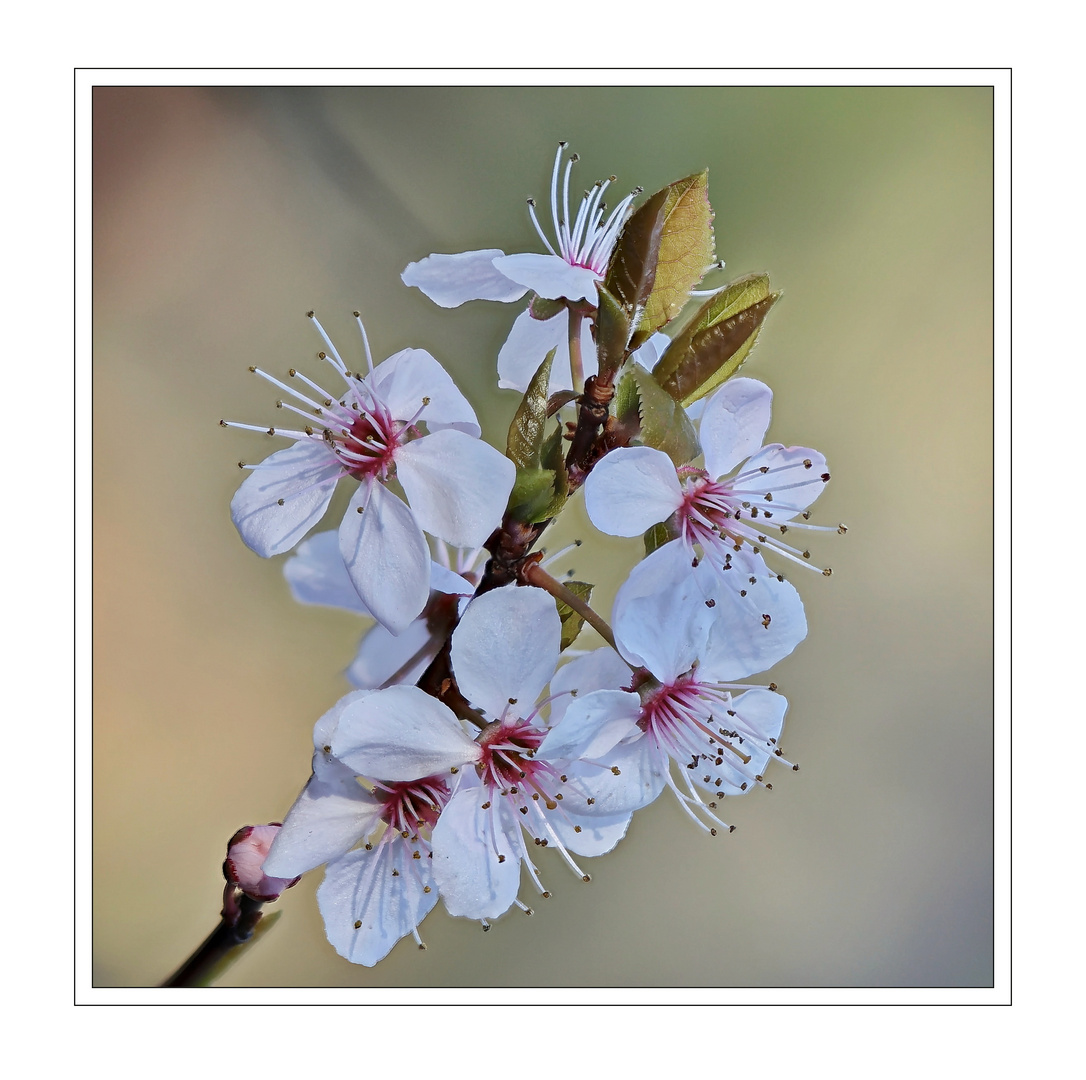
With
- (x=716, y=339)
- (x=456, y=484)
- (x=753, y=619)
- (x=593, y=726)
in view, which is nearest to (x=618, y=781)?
(x=593, y=726)

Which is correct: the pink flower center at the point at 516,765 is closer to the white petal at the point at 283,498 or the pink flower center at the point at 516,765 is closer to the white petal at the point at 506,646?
the white petal at the point at 506,646

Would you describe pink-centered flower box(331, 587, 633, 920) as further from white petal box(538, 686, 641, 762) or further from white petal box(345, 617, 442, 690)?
white petal box(345, 617, 442, 690)

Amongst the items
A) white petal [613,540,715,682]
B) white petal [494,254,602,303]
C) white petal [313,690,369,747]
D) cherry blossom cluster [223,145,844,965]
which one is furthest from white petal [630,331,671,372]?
white petal [313,690,369,747]

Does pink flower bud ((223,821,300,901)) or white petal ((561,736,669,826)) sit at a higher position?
white petal ((561,736,669,826))
